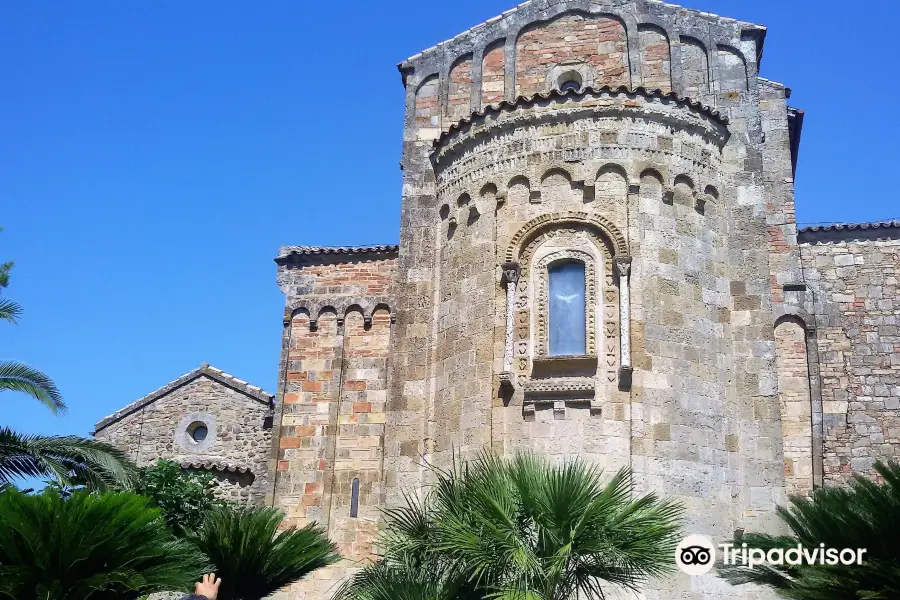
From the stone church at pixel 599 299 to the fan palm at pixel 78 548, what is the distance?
19.4 feet

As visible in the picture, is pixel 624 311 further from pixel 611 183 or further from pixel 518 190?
pixel 518 190

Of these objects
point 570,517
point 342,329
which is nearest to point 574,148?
point 342,329

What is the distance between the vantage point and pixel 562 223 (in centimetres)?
1514

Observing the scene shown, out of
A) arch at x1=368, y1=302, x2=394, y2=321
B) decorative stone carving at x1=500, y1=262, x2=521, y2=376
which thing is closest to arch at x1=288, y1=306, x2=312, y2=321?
arch at x1=368, y1=302, x2=394, y2=321

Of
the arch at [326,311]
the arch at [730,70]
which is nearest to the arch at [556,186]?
the arch at [730,70]

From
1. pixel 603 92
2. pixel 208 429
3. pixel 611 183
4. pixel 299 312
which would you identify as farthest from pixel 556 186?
pixel 208 429

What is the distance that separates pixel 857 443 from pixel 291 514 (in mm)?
8861

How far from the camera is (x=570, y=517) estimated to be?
9.46 meters

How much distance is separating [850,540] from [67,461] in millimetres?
10386

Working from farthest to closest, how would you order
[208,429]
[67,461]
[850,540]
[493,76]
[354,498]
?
[208,429] → [493,76] → [354,498] → [67,461] → [850,540]

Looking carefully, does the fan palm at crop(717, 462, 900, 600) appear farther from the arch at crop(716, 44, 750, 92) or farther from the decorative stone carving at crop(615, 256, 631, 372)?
the arch at crop(716, 44, 750, 92)

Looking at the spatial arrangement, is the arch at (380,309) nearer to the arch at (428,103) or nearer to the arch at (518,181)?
the arch at (428,103)

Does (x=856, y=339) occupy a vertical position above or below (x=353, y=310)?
below

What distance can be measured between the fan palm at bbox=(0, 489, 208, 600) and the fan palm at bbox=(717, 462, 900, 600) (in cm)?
585
